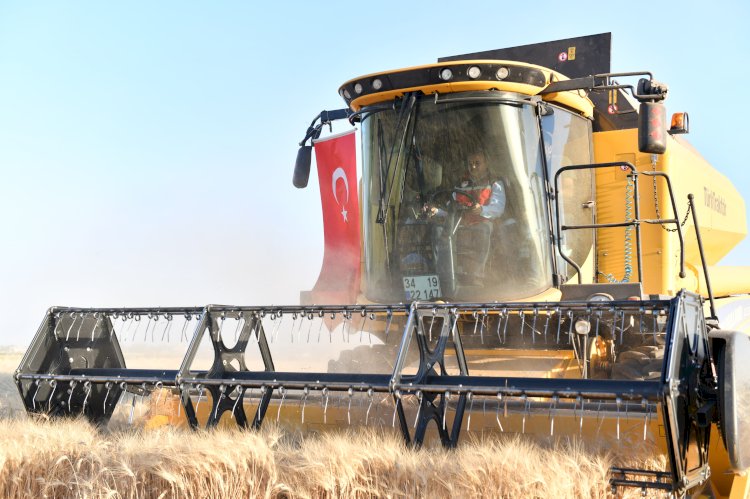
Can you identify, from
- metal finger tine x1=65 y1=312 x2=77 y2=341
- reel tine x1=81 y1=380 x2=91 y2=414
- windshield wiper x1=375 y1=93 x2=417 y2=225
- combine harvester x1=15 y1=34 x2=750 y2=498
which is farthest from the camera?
windshield wiper x1=375 y1=93 x2=417 y2=225

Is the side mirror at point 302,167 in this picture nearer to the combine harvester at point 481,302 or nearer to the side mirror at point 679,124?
the combine harvester at point 481,302

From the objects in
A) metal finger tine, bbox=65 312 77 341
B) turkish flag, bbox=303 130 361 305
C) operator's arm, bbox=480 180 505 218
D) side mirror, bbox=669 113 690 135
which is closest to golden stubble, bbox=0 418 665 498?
metal finger tine, bbox=65 312 77 341

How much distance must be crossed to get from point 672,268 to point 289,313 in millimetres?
2697

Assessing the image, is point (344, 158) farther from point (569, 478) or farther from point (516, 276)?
point (569, 478)

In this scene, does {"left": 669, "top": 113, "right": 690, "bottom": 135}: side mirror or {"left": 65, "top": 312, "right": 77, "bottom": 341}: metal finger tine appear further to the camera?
{"left": 669, "top": 113, "right": 690, "bottom": 135}: side mirror

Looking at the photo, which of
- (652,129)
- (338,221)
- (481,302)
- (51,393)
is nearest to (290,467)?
(481,302)

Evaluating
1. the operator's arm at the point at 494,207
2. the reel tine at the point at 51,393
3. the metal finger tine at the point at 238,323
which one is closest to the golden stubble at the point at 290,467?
the reel tine at the point at 51,393

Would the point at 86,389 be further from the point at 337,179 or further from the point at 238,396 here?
the point at 337,179

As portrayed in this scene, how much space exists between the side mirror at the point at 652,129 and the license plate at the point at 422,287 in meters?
1.39

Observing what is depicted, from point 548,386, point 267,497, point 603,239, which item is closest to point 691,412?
point 548,386

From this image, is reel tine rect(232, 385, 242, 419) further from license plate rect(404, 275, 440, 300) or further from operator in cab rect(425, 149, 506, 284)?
operator in cab rect(425, 149, 506, 284)

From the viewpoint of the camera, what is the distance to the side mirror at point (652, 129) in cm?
444

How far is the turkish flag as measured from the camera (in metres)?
5.82

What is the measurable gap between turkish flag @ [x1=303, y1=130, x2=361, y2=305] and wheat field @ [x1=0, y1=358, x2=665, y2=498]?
2.26 meters
